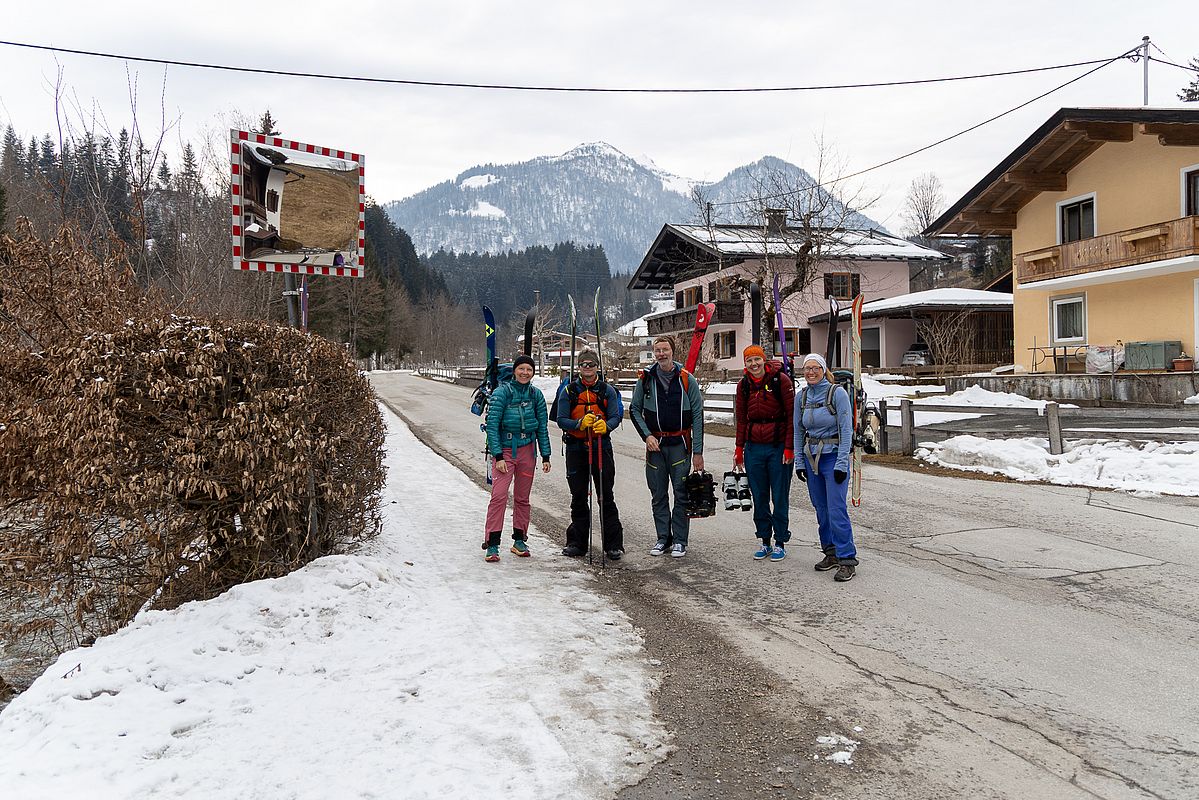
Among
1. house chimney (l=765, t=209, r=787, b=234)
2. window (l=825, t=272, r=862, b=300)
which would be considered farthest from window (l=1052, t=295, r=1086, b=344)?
window (l=825, t=272, r=862, b=300)

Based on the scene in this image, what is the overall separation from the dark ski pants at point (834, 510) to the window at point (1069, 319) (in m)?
22.0

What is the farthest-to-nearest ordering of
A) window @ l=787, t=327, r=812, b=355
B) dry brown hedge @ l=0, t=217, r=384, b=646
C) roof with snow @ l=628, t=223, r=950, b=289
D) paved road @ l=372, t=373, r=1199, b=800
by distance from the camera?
window @ l=787, t=327, r=812, b=355 → roof with snow @ l=628, t=223, r=950, b=289 → dry brown hedge @ l=0, t=217, r=384, b=646 → paved road @ l=372, t=373, r=1199, b=800

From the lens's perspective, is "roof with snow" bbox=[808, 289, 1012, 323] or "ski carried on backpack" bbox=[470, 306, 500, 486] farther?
"roof with snow" bbox=[808, 289, 1012, 323]

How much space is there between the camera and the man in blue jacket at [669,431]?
709 centimetres

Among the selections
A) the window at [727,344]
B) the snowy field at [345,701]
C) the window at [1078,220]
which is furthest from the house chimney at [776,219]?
the snowy field at [345,701]

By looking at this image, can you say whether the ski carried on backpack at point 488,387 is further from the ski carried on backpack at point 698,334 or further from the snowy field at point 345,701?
the snowy field at point 345,701

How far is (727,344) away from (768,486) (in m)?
41.4

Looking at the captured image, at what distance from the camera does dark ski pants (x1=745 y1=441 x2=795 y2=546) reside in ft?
22.5

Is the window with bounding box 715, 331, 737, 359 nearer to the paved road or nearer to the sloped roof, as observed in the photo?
the sloped roof

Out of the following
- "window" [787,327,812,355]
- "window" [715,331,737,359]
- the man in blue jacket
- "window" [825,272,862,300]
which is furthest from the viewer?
"window" [715,331,737,359]

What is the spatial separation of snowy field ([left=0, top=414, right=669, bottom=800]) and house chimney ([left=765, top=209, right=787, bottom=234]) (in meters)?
21.1

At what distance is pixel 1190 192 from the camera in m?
20.6

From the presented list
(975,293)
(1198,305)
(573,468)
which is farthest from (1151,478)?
(975,293)

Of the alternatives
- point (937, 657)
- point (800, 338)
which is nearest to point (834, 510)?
point (937, 657)
